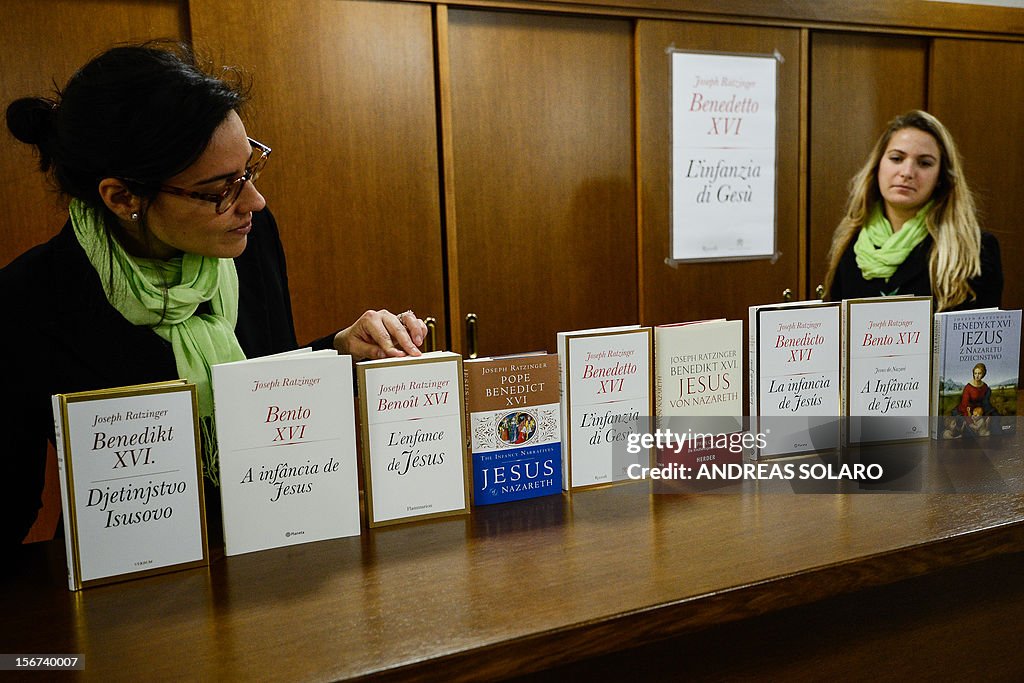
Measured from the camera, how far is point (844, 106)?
12.0ft

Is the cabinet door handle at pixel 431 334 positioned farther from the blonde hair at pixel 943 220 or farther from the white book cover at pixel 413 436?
the white book cover at pixel 413 436

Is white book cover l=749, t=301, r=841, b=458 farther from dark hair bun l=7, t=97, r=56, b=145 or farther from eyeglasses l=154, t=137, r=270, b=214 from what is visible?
dark hair bun l=7, t=97, r=56, b=145

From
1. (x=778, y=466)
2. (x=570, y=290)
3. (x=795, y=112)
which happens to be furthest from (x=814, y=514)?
(x=795, y=112)

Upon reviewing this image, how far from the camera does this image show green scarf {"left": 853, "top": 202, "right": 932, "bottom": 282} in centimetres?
300

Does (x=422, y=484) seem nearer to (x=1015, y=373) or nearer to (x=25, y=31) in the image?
(x=1015, y=373)

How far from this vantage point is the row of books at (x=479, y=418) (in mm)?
1043

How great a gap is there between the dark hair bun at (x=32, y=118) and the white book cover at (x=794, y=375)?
3.98ft

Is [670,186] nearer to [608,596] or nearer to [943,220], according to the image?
[943,220]

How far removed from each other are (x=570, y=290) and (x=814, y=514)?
2.09 meters

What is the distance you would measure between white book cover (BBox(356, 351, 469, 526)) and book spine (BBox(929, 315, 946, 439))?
2.81 feet

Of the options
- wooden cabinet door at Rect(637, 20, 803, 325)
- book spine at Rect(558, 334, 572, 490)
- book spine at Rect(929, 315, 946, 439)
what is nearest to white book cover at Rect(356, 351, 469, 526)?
book spine at Rect(558, 334, 572, 490)

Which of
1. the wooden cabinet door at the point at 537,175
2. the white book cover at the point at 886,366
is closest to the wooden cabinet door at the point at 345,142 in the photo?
the wooden cabinet door at the point at 537,175

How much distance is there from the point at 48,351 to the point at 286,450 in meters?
0.52

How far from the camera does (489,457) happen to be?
1.28m
